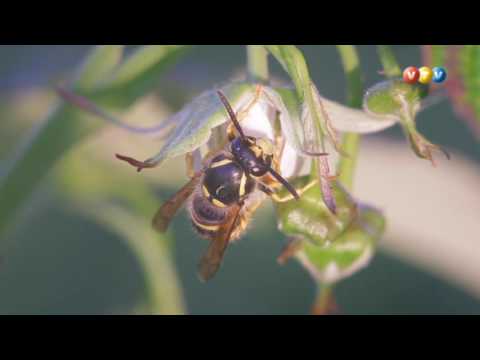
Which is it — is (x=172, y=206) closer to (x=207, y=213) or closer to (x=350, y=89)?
(x=207, y=213)

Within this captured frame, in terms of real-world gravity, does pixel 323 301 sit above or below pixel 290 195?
below

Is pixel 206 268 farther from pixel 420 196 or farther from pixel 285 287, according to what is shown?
pixel 420 196

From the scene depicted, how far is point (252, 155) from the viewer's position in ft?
3.57

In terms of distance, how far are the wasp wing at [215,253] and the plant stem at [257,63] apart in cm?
19

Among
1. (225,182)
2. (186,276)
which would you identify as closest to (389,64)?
(225,182)

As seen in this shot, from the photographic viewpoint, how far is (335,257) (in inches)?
46.4

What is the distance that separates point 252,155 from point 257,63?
12 centimetres

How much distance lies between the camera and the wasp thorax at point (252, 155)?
3.56ft

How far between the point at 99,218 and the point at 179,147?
922 millimetres

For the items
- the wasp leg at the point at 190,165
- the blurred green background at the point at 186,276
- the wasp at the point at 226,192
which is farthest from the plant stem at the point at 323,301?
the blurred green background at the point at 186,276

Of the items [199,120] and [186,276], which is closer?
[199,120]

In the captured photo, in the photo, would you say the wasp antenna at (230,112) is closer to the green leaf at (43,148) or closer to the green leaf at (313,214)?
the green leaf at (313,214)

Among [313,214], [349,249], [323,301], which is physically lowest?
[323,301]

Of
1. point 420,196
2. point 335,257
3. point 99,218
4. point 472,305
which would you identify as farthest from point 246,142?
point 420,196
